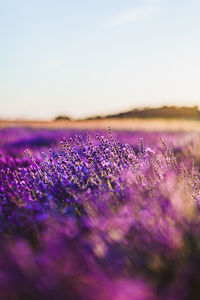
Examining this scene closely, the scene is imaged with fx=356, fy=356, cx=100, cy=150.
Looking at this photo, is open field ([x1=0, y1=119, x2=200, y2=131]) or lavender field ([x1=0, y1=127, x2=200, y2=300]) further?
open field ([x1=0, y1=119, x2=200, y2=131])

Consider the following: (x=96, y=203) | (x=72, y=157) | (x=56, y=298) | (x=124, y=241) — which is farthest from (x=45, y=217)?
(x=72, y=157)

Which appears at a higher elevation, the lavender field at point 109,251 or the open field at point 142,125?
the open field at point 142,125

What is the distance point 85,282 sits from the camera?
1.48 metres

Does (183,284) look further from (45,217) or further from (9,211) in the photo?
(9,211)

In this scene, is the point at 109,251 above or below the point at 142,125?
below

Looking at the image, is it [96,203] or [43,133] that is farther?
[43,133]

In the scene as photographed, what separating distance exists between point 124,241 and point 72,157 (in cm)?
224

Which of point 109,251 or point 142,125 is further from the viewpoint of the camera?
point 142,125

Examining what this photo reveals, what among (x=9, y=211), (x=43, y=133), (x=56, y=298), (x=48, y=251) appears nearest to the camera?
(x=56, y=298)

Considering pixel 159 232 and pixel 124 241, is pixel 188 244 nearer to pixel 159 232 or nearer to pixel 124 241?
pixel 159 232

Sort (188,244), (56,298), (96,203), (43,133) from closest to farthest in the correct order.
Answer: (56,298)
(188,244)
(96,203)
(43,133)

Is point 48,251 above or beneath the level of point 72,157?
beneath

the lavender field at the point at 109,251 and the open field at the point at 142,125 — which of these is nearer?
the lavender field at the point at 109,251

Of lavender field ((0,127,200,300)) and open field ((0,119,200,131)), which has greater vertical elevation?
open field ((0,119,200,131))
